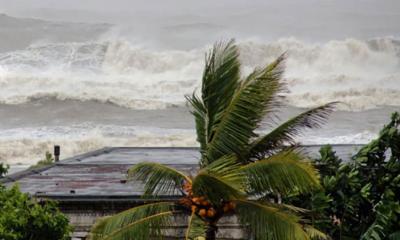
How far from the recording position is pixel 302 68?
54.9 m

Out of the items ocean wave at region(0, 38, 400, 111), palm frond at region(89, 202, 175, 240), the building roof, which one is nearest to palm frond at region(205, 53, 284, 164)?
palm frond at region(89, 202, 175, 240)

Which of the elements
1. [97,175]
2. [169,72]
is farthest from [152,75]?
[97,175]

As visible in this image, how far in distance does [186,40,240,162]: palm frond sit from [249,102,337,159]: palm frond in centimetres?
50

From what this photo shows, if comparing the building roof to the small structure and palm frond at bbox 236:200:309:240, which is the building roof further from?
palm frond at bbox 236:200:309:240

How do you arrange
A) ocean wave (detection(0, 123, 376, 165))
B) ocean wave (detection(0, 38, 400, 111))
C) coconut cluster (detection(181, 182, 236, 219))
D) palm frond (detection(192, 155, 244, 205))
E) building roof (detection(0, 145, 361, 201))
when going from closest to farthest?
palm frond (detection(192, 155, 244, 205))
coconut cluster (detection(181, 182, 236, 219))
building roof (detection(0, 145, 361, 201))
ocean wave (detection(0, 123, 376, 165))
ocean wave (detection(0, 38, 400, 111))

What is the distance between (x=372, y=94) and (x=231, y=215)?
41.5 meters

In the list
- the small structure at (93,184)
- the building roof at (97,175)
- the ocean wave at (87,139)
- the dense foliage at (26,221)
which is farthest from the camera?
the ocean wave at (87,139)

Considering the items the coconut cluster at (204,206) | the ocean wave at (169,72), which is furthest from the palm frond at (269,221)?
the ocean wave at (169,72)

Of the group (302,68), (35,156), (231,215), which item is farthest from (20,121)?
(231,215)

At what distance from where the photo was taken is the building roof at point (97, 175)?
1066cm

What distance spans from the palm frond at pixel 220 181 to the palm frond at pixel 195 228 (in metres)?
0.28

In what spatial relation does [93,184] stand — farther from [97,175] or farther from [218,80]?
[218,80]

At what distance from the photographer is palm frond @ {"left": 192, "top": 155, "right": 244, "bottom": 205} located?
7062 millimetres

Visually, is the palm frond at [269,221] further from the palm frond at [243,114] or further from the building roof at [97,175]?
the building roof at [97,175]
